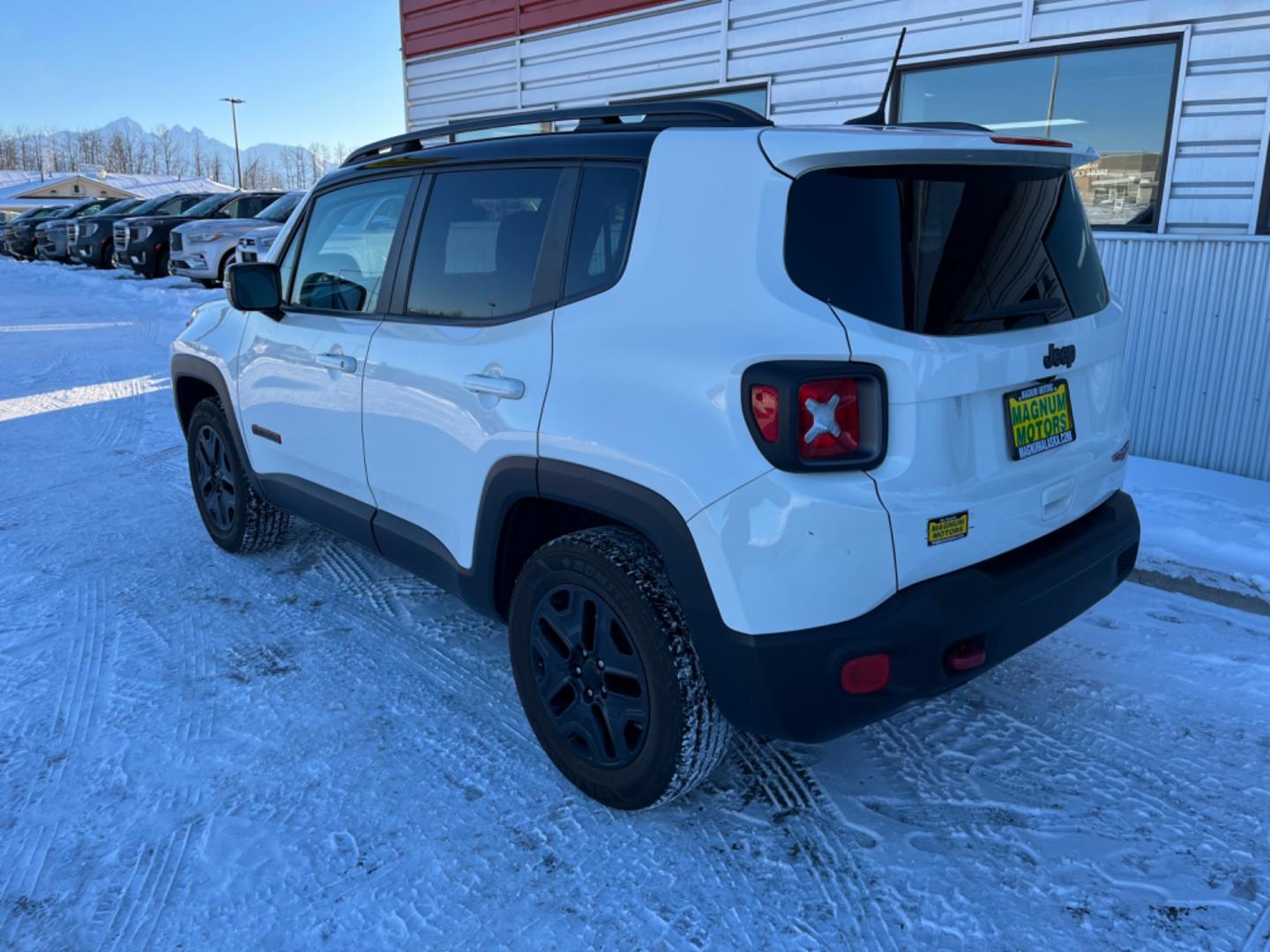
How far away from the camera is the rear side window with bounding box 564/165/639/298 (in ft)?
8.25

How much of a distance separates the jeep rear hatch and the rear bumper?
0.24 feet

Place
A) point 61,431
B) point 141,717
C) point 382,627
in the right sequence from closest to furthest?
point 141,717
point 382,627
point 61,431

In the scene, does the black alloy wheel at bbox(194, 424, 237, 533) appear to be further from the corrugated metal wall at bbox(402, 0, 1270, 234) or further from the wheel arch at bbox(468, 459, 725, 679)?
the corrugated metal wall at bbox(402, 0, 1270, 234)

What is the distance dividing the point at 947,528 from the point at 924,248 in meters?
0.67

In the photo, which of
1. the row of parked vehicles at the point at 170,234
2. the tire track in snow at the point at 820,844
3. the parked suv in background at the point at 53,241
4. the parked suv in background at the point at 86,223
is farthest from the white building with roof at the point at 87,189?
the tire track in snow at the point at 820,844

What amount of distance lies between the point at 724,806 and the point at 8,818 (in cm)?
199

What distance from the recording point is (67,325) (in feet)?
42.9

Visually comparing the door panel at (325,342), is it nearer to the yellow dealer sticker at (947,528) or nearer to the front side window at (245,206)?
the yellow dealer sticker at (947,528)

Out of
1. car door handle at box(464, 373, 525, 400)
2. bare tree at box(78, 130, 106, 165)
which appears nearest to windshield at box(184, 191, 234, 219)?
car door handle at box(464, 373, 525, 400)

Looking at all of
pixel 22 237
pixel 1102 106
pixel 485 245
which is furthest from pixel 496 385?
pixel 22 237

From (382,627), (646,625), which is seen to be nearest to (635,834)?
(646,625)

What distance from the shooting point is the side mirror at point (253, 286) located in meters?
3.76

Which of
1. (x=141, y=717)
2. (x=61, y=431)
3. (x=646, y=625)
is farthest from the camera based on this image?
(x=61, y=431)

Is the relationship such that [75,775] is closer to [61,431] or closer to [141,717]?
[141,717]
